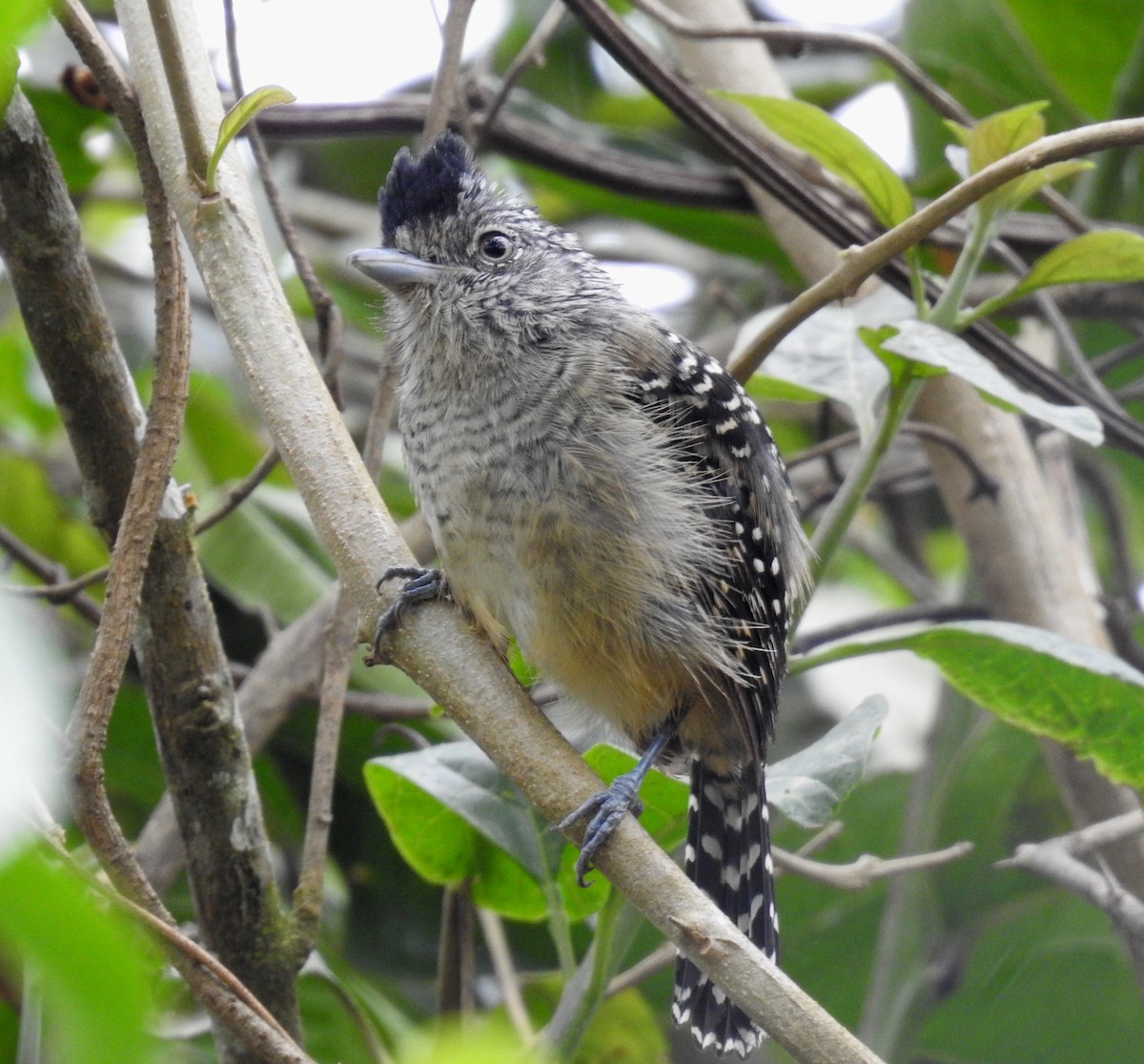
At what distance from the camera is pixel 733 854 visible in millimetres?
2168

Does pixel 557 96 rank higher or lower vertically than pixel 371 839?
higher

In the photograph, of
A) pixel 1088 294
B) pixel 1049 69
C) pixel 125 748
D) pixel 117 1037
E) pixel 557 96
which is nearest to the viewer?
pixel 117 1037

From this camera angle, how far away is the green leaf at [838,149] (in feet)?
5.95

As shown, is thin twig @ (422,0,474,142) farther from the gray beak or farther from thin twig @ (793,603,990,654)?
thin twig @ (793,603,990,654)

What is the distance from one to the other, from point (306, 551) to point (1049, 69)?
1.98m

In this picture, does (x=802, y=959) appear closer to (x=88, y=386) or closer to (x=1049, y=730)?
(x=1049, y=730)

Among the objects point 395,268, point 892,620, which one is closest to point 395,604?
point 395,268

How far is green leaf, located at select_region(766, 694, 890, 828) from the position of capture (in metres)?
1.59

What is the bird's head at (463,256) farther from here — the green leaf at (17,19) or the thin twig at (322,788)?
the green leaf at (17,19)

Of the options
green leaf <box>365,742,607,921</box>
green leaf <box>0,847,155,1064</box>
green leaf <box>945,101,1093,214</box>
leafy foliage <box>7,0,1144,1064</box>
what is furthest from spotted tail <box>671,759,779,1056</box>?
green leaf <box>0,847,155,1064</box>

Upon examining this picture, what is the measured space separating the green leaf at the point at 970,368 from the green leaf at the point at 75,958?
1.36 meters

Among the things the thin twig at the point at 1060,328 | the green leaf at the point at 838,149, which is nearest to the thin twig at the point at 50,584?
the green leaf at the point at 838,149

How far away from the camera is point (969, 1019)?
2.44m

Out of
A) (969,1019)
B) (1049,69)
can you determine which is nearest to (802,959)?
(969,1019)
